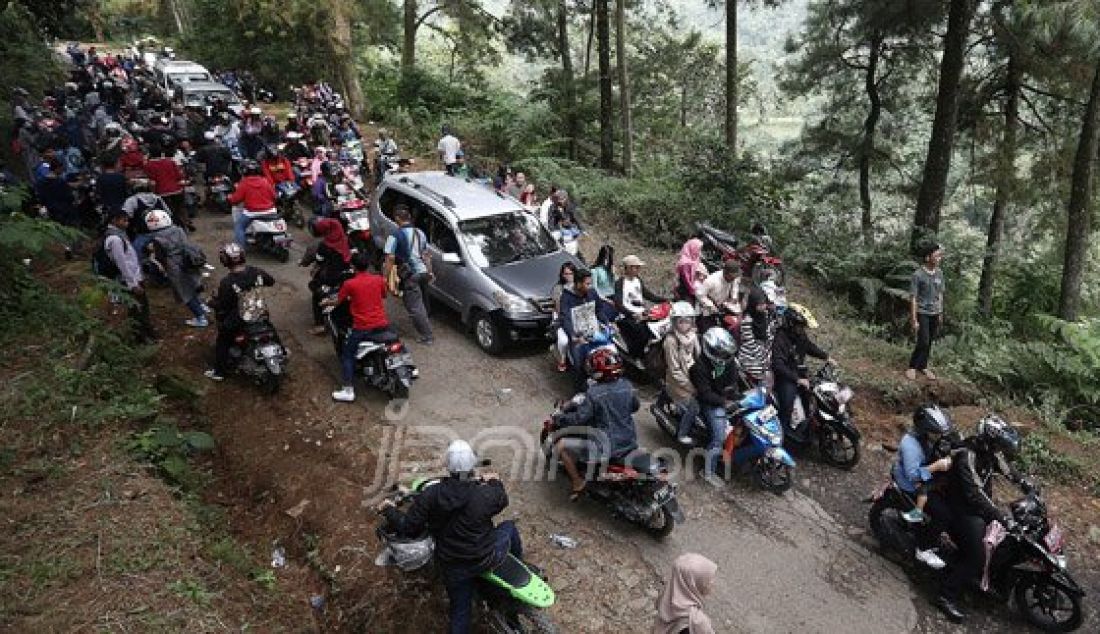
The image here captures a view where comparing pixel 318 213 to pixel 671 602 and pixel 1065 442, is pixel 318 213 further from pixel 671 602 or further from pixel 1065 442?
pixel 1065 442

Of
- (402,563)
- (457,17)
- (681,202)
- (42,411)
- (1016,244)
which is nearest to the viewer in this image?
(402,563)

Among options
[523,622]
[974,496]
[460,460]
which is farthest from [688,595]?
[974,496]

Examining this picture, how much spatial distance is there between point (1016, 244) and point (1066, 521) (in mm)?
Result: 17065

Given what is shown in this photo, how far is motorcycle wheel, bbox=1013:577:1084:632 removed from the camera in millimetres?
6340

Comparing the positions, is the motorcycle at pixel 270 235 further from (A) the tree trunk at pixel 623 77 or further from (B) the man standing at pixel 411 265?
(A) the tree trunk at pixel 623 77

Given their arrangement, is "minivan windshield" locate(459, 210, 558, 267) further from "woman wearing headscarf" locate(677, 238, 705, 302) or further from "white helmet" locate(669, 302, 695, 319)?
"white helmet" locate(669, 302, 695, 319)

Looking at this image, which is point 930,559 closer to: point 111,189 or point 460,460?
point 460,460

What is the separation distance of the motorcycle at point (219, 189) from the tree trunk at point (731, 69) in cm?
1116

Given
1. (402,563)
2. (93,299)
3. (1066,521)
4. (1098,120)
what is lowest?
(1066,521)

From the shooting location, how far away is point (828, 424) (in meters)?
8.38

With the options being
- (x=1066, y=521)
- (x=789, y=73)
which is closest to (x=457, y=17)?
(x=789, y=73)

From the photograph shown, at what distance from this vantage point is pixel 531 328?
10133mm

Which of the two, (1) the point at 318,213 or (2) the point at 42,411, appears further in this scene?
(1) the point at 318,213

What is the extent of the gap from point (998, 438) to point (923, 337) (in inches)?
166
